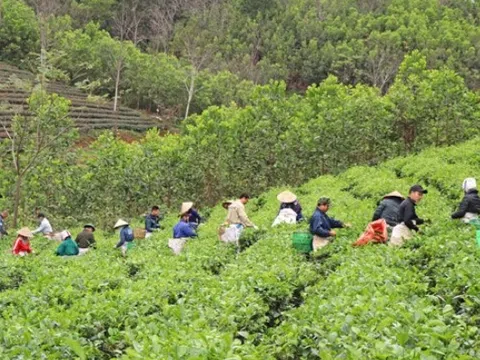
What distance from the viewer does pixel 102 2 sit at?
89.9m

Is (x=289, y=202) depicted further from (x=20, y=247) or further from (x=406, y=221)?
(x=20, y=247)

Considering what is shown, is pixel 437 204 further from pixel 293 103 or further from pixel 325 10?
pixel 325 10

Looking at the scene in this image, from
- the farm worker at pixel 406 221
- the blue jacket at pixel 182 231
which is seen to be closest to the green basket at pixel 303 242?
the farm worker at pixel 406 221

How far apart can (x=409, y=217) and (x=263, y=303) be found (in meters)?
4.17

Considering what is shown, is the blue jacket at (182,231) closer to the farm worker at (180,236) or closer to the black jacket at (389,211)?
the farm worker at (180,236)

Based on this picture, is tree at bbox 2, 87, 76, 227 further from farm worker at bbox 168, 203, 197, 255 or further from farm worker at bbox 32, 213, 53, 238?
farm worker at bbox 168, 203, 197, 255

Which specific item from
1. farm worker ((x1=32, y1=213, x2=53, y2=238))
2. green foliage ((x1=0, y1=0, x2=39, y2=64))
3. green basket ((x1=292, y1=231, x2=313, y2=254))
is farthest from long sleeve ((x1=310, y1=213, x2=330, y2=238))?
green foliage ((x1=0, y1=0, x2=39, y2=64))

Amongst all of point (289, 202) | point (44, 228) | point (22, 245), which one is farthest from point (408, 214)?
point (44, 228)

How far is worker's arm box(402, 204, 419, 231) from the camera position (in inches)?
421

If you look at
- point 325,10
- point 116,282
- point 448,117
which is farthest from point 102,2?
point 116,282

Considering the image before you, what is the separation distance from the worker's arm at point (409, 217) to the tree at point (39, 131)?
18860 millimetres

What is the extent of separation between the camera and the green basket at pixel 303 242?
1140 cm

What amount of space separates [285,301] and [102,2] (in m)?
89.7

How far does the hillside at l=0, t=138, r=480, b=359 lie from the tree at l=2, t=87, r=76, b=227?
13.8 meters
